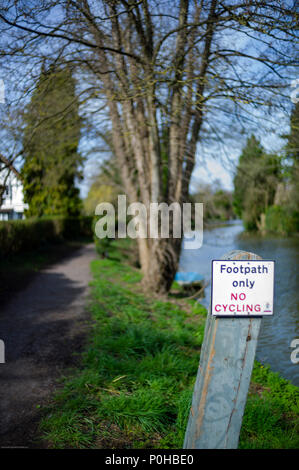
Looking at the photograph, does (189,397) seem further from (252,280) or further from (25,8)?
(25,8)

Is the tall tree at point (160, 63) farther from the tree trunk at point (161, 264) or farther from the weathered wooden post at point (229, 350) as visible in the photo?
the weathered wooden post at point (229, 350)

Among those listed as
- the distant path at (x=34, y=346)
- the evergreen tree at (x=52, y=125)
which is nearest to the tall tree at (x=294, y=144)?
the evergreen tree at (x=52, y=125)

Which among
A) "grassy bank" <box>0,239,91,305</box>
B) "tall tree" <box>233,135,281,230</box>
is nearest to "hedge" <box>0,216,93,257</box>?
"grassy bank" <box>0,239,91,305</box>

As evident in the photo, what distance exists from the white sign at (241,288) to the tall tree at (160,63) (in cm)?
283

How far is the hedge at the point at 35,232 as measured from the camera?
10.5m

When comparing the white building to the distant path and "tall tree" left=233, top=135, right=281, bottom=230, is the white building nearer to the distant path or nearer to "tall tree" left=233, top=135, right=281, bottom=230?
the distant path

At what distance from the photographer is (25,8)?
11.9 ft

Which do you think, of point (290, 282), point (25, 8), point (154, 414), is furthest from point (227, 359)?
point (290, 282)

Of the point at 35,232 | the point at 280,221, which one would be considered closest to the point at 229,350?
the point at 35,232

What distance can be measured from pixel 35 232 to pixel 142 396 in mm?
11785

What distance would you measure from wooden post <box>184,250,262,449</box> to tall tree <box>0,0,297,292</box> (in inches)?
120

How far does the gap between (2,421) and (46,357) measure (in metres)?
1.42

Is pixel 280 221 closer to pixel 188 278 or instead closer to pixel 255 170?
pixel 188 278

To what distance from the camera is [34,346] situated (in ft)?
15.3
